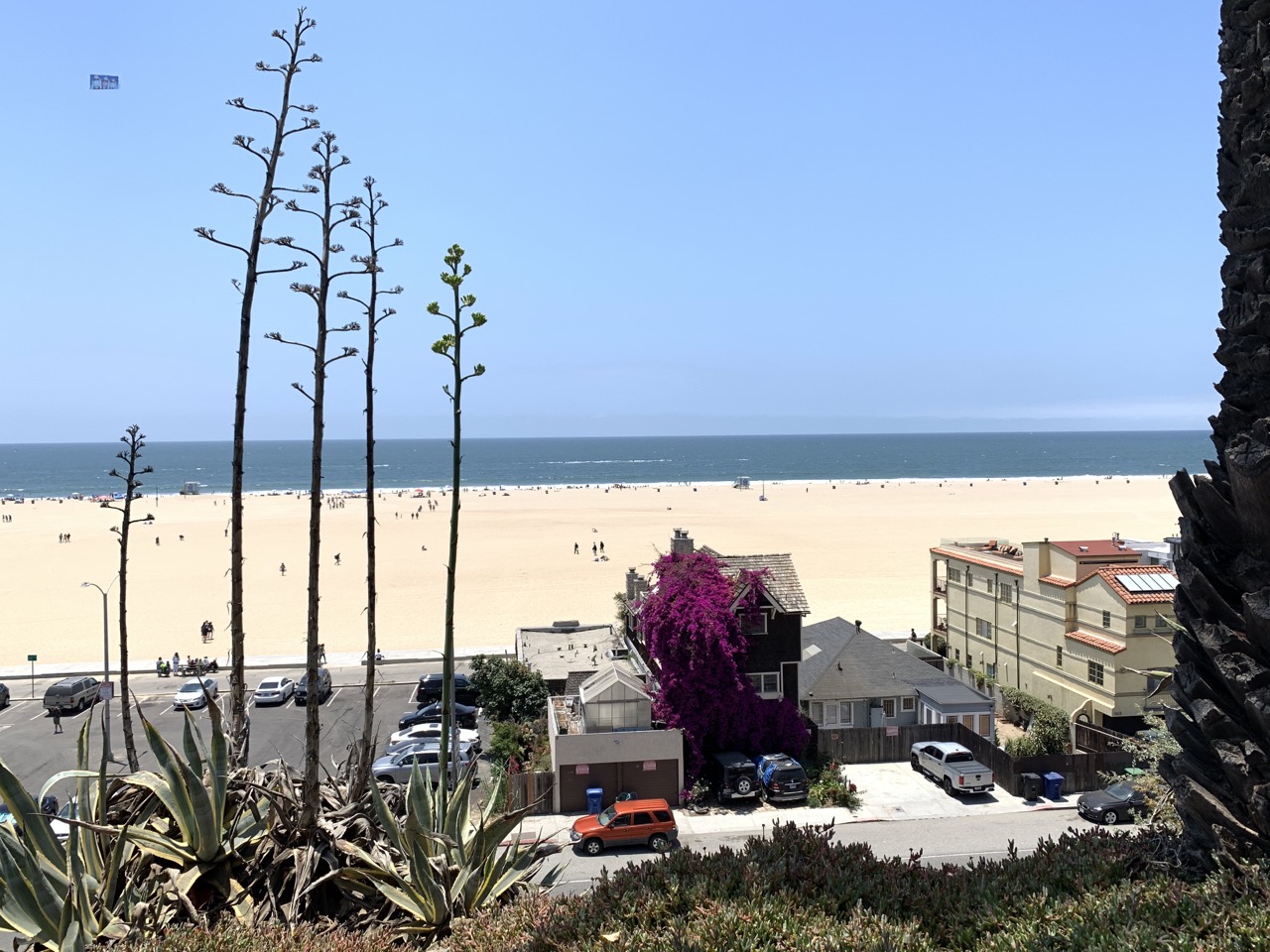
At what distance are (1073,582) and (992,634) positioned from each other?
5.64 metres

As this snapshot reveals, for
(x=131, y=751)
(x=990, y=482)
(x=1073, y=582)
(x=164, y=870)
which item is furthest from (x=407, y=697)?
(x=990, y=482)

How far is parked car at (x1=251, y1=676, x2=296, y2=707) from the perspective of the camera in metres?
35.5

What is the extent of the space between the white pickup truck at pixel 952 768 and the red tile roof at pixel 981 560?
9193mm

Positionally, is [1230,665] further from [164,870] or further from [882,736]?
[882,736]

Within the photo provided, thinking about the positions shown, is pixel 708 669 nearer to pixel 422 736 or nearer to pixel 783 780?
pixel 783 780

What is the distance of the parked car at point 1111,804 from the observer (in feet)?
73.9

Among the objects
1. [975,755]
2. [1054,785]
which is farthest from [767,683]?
[1054,785]

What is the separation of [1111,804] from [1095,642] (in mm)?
7323

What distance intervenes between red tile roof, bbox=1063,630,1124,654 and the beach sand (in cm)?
1529

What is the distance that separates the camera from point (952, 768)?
25484 mm

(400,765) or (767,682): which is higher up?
(767,682)

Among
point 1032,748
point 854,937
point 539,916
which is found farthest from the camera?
point 1032,748

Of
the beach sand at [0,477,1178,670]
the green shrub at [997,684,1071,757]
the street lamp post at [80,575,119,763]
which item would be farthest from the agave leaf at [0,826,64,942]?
the beach sand at [0,477,1178,670]

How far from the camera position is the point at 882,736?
28.4 metres
